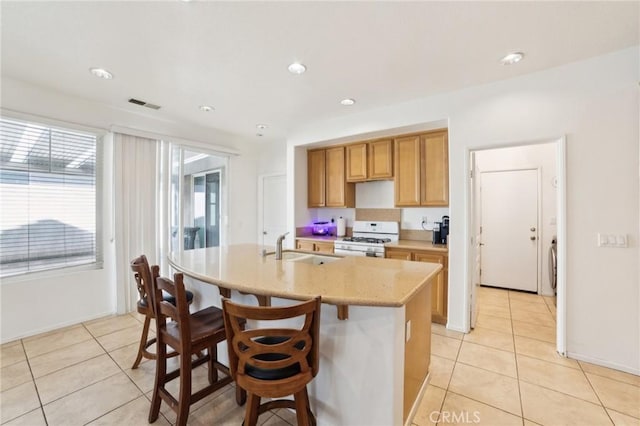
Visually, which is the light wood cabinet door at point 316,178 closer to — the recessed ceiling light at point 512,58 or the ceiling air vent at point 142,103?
the ceiling air vent at point 142,103

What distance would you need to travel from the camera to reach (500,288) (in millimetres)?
4695

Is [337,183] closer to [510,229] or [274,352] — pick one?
[510,229]

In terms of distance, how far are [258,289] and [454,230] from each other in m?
2.44

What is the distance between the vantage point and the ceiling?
1812 mm

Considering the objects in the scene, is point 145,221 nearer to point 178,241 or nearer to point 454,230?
point 178,241

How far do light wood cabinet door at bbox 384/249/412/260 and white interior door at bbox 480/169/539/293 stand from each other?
7.51ft

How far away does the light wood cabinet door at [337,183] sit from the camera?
4363mm

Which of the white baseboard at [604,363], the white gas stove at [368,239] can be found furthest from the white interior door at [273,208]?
the white baseboard at [604,363]

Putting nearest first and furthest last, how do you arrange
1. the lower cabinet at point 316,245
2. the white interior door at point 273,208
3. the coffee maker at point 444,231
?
the coffee maker at point 444,231, the lower cabinet at point 316,245, the white interior door at point 273,208

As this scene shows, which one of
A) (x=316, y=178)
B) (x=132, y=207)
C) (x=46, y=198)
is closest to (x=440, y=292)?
(x=316, y=178)

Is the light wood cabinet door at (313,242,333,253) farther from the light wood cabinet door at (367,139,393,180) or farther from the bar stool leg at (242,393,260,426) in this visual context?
the bar stool leg at (242,393,260,426)

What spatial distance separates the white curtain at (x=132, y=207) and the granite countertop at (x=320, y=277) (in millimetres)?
1668

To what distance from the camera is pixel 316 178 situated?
466 cm

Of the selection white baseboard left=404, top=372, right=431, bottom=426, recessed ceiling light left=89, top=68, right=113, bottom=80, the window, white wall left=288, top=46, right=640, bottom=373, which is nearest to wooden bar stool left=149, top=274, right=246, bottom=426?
white baseboard left=404, top=372, right=431, bottom=426
